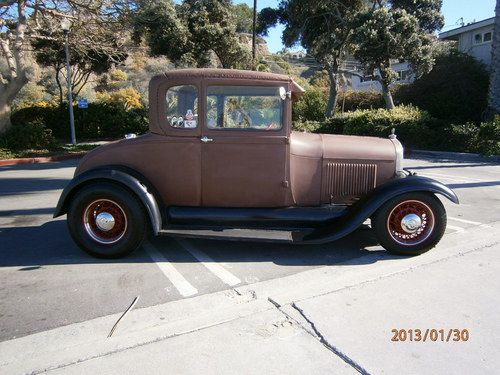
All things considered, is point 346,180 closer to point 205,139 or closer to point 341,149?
point 341,149

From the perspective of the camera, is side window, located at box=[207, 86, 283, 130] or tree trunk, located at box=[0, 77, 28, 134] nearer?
side window, located at box=[207, 86, 283, 130]

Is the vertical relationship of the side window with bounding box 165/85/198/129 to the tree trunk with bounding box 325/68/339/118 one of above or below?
below

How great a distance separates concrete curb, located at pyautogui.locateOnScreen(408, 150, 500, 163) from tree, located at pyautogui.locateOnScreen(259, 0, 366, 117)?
6.42m

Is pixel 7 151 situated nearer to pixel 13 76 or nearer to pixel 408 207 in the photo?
pixel 13 76

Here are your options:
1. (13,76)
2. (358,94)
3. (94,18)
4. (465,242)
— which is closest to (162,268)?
(465,242)

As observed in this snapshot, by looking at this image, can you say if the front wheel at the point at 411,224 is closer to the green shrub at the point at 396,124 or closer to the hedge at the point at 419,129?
the hedge at the point at 419,129

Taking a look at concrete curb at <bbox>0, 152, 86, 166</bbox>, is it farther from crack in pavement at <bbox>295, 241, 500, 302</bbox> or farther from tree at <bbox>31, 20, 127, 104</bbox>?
crack in pavement at <bbox>295, 241, 500, 302</bbox>

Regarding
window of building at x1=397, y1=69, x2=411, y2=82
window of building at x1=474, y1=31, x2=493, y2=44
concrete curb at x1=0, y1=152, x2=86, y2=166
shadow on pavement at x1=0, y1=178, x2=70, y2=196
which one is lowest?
shadow on pavement at x1=0, y1=178, x2=70, y2=196

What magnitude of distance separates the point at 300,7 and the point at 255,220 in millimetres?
16712

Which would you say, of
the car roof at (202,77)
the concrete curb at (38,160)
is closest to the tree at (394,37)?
the concrete curb at (38,160)

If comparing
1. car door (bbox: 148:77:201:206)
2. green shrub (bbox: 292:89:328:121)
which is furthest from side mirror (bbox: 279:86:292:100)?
green shrub (bbox: 292:89:328:121)

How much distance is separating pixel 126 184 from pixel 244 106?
142cm

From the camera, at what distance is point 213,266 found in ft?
12.9

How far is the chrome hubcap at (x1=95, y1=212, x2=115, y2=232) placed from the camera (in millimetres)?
4109
